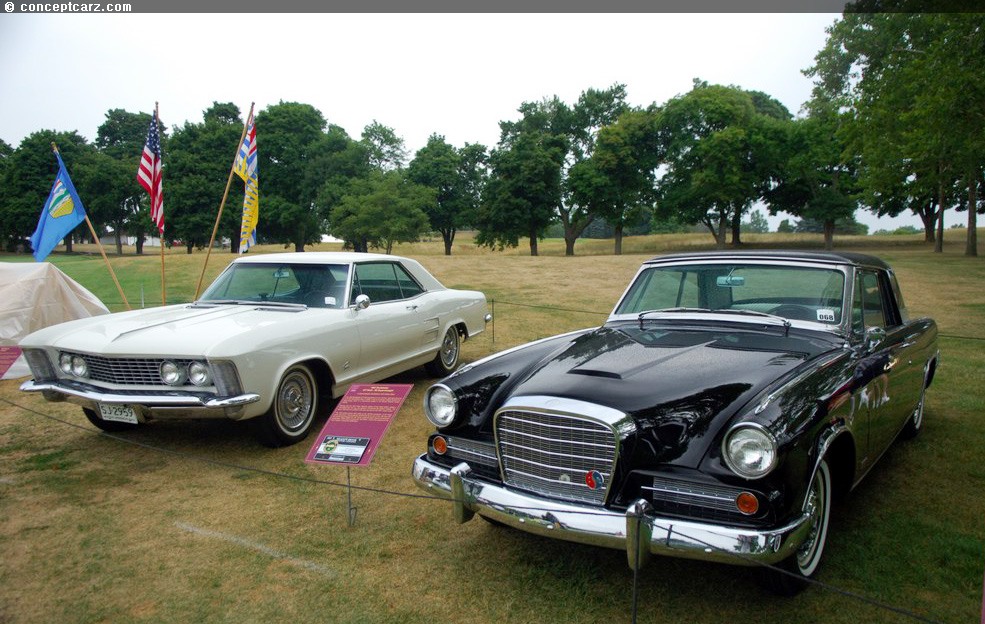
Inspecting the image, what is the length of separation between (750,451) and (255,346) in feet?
12.4

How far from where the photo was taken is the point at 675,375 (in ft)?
10.7

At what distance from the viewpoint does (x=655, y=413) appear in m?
2.96

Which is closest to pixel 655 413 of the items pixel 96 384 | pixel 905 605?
pixel 905 605

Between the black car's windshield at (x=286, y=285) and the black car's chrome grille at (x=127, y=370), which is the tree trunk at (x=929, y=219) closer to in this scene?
the black car's windshield at (x=286, y=285)

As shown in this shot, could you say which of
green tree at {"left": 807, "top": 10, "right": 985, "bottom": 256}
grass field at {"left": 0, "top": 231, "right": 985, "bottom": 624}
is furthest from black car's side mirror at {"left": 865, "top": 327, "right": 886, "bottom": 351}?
green tree at {"left": 807, "top": 10, "right": 985, "bottom": 256}

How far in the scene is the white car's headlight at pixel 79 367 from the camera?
5224 mm

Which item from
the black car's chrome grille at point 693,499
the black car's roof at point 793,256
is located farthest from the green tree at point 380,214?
the black car's chrome grille at point 693,499

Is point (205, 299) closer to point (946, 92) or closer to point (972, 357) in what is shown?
point (972, 357)

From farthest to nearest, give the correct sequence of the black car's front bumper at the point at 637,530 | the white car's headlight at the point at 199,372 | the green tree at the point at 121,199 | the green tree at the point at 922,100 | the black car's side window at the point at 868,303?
the green tree at the point at 121,199 < the green tree at the point at 922,100 < the white car's headlight at the point at 199,372 < the black car's side window at the point at 868,303 < the black car's front bumper at the point at 637,530

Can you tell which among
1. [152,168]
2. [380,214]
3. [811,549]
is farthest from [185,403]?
[380,214]

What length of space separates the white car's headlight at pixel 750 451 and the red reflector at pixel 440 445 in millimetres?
1572

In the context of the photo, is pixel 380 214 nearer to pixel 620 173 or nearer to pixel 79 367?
pixel 620 173

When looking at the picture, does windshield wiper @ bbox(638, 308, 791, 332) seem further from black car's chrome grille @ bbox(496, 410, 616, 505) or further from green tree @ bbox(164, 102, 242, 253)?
green tree @ bbox(164, 102, 242, 253)

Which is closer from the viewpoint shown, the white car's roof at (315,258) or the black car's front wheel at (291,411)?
the black car's front wheel at (291,411)
